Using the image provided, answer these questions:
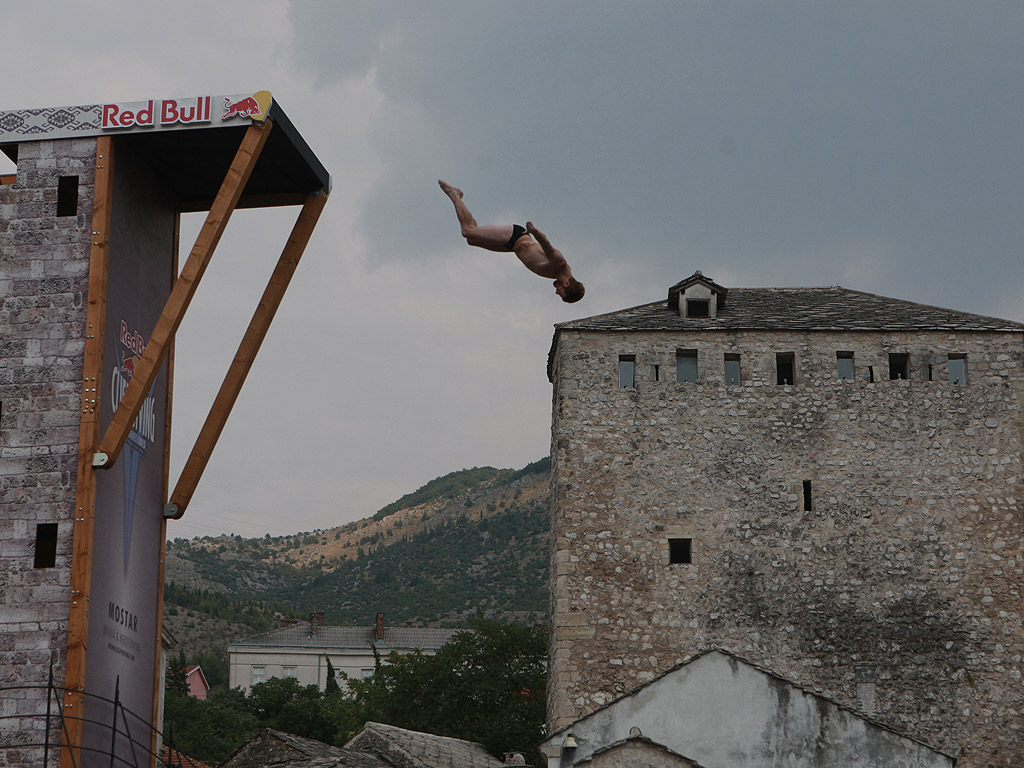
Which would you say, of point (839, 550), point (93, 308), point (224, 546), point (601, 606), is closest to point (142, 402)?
point (93, 308)

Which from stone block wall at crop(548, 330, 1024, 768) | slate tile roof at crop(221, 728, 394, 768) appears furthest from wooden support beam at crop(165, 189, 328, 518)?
stone block wall at crop(548, 330, 1024, 768)

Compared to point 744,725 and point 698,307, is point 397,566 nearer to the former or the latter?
point 698,307

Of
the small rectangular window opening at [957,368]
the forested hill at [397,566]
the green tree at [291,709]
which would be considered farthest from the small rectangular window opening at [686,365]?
the forested hill at [397,566]

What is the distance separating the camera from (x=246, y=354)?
57.5 ft

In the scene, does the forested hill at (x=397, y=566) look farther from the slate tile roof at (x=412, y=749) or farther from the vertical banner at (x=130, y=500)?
the vertical banner at (x=130, y=500)

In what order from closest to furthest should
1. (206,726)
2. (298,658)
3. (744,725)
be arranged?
(744,725)
(206,726)
(298,658)

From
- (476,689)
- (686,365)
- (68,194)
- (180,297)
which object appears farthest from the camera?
(476,689)

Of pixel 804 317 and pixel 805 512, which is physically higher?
pixel 804 317

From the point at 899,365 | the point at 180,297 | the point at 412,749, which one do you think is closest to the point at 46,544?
the point at 180,297

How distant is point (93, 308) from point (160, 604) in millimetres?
3927

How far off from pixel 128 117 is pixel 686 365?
51.8 ft

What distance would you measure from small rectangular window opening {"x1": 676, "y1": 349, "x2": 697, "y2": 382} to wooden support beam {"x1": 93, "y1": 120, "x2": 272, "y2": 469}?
14719mm

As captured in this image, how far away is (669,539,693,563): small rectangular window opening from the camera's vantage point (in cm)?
2833

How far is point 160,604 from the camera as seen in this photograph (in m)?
17.3
